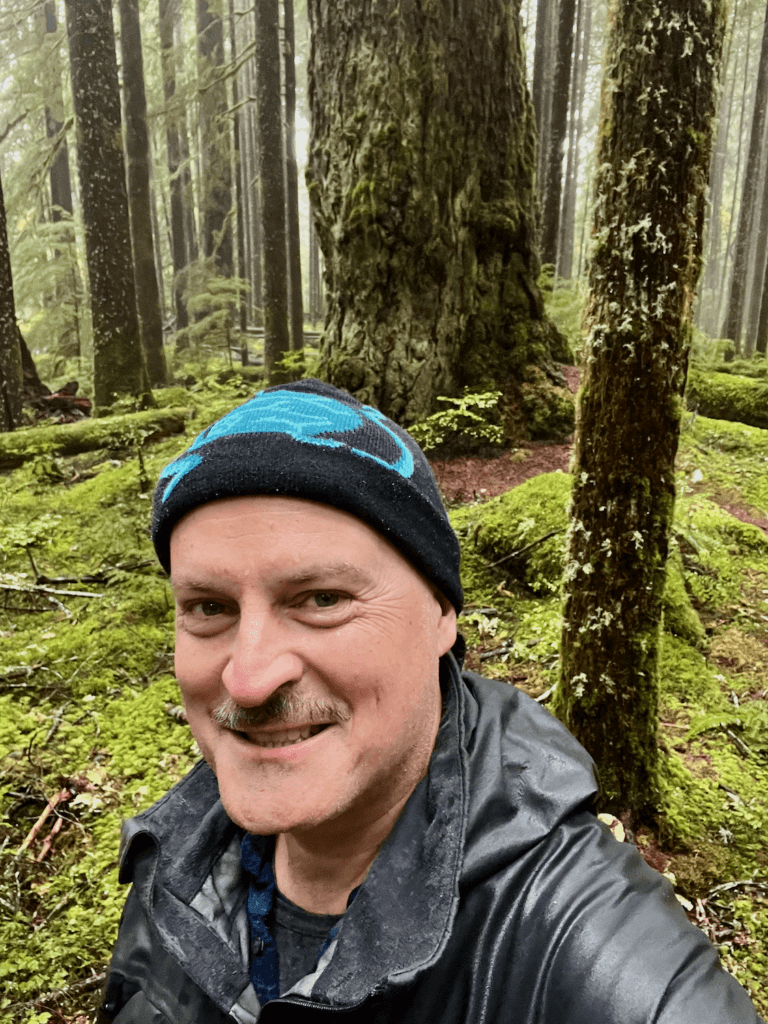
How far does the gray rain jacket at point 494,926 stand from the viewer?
1.11m

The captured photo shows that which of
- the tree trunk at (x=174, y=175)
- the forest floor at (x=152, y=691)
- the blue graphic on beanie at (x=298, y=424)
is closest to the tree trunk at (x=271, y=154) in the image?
the forest floor at (x=152, y=691)

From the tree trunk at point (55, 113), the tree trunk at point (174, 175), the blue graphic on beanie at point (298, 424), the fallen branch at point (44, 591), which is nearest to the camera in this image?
the blue graphic on beanie at point (298, 424)

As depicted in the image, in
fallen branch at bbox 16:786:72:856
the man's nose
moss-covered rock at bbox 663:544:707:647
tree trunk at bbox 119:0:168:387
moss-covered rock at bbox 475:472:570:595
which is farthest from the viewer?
tree trunk at bbox 119:0:168:387

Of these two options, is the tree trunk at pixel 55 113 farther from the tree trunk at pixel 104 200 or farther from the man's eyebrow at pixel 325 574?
the man's eyebrow at pixel 325 574

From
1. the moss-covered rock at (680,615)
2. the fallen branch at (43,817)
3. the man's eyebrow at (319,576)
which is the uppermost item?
the man's eyebrow at (319,576)

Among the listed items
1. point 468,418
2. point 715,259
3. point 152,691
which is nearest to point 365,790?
point 152,691

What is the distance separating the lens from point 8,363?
404 inches

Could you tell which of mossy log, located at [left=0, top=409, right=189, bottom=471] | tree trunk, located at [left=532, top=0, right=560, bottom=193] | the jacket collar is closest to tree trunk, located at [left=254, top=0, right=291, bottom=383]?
mossy log, located at [left=0, top=409, right=189, bottom=471]

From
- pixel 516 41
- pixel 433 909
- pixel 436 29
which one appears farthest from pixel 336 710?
pixel 516 41

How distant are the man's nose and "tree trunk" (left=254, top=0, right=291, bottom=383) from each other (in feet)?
36.6

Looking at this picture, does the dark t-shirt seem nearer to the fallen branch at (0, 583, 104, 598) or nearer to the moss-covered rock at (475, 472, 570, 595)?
the moss-covered rock at (475, 472, 570, 595)

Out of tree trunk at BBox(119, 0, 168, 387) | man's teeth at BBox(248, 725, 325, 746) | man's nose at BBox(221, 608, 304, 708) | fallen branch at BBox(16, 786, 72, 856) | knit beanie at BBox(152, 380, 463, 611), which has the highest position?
tree trunk at BBox(119, 0, 168, 387)

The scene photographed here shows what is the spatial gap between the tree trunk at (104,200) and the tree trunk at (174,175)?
673cm

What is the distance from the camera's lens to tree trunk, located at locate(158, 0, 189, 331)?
17.6 meters
